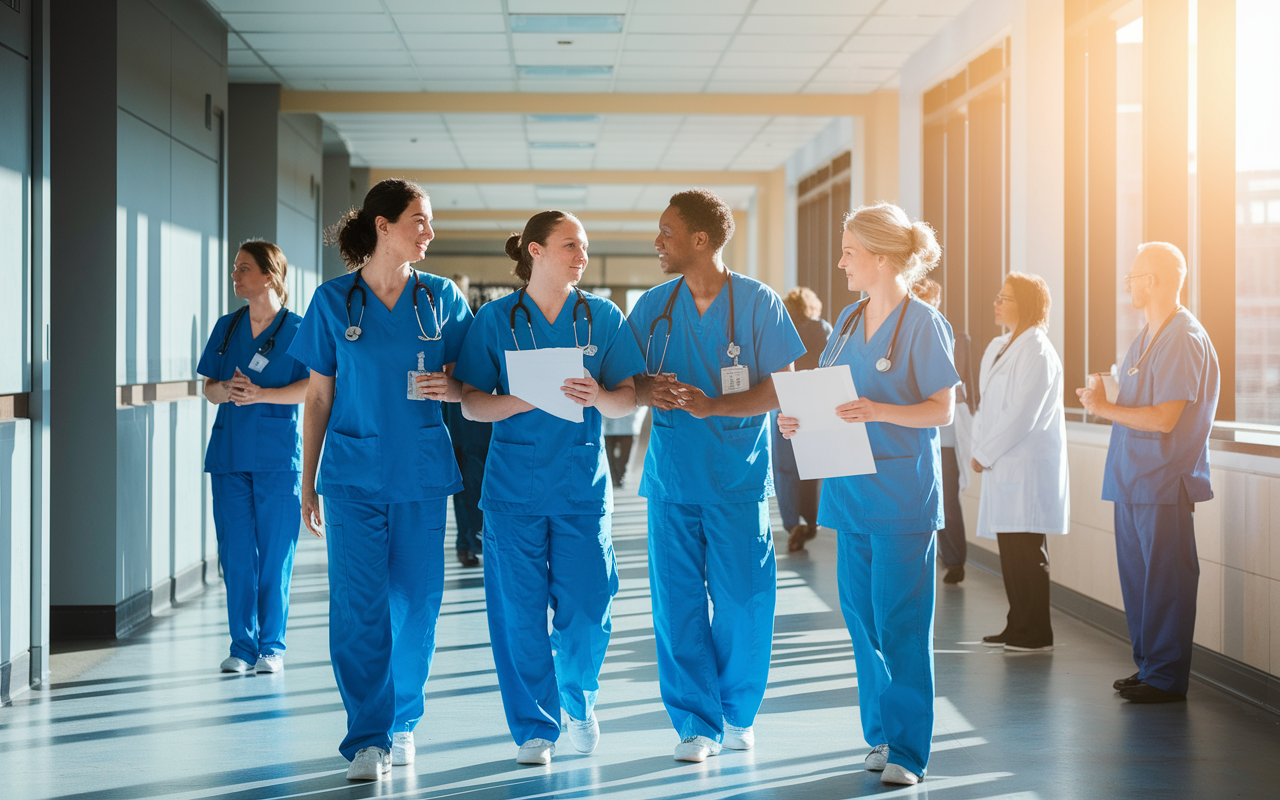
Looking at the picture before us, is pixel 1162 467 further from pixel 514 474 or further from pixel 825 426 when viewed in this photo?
pixel 514 474

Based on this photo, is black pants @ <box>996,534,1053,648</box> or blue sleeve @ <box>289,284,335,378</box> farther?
black pants @ <box>996,534,1053,648</box>

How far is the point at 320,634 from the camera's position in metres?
4.70

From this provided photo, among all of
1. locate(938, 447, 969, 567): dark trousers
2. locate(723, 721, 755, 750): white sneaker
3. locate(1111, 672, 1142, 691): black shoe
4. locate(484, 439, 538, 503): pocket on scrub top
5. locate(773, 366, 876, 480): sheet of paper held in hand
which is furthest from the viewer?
locate(938, 447, 969, 567): dark trousers

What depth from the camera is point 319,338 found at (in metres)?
2.87

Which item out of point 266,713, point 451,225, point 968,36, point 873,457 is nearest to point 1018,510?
→ point 873,457

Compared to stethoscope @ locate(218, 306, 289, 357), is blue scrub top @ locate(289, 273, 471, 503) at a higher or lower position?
lower

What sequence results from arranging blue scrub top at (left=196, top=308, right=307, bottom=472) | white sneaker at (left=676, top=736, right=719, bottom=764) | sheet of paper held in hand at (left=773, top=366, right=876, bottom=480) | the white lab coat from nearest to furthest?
sheet of paper held in hand at (left=773, top=366, right=876, bottom=480) → white sneaker at (left=676, top=736, right=719, bottom=764) → blue scrub top at (left=196, top=308, right=307, bottom=472) → the white lab coat

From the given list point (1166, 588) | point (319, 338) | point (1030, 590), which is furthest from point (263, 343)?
point (1166, 588)

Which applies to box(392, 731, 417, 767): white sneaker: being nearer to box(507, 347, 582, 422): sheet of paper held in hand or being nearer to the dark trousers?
box(507, 347, 582, 422): sheet of paper held in hand

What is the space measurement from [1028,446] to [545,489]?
7.65 feet

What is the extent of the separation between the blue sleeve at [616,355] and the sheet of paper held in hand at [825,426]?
16.4 inches

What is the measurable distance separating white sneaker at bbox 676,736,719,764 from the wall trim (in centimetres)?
196

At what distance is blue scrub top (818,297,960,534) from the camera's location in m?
2.76

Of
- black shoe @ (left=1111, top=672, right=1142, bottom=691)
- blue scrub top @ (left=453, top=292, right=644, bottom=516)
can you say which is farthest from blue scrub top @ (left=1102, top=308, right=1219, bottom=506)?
blue scrub top @ (left=453, top=292, right=644, bottom=516)
